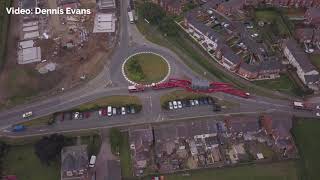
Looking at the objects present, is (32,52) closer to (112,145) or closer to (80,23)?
(80,23)

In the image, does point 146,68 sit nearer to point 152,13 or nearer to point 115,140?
point 152,13

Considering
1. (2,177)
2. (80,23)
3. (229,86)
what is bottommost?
(2,177)

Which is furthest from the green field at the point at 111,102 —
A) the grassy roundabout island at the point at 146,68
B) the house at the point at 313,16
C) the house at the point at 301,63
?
the house at the point at 313,16

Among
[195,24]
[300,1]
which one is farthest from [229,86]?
[300,1]

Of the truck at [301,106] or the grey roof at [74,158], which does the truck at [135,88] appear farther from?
the truck at [301,106]

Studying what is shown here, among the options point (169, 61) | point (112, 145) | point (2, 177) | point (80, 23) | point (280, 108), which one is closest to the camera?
point (2, 177)

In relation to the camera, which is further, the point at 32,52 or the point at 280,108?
the point at 32,52

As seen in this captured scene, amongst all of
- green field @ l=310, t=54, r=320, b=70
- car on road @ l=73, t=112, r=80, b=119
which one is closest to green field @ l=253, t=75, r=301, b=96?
green field @ l=310, t=54, r=320, b=70
